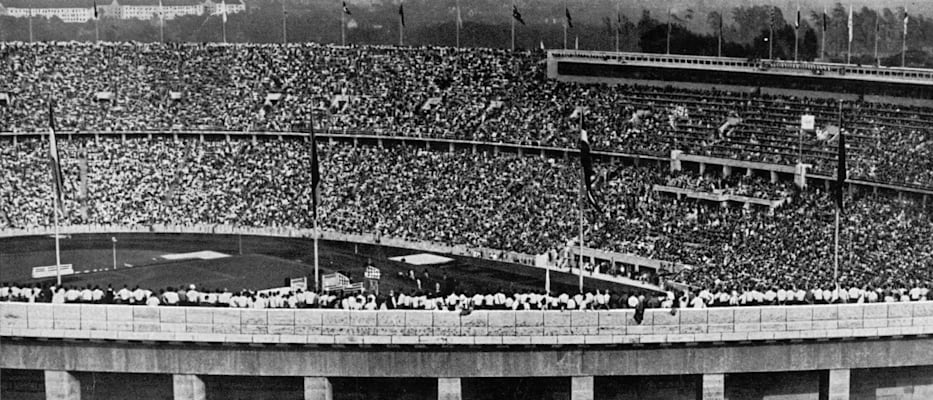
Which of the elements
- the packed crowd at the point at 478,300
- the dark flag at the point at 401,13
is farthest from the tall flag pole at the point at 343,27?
the packed crowd at the point at 478,300

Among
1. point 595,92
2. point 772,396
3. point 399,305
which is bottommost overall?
point 772,396

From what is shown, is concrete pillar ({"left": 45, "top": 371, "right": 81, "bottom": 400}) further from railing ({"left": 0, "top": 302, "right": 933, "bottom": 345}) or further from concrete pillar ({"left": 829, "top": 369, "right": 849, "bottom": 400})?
concrete pillar ({"left": 829, "top": 369, "right": 849, "bottom": 400})

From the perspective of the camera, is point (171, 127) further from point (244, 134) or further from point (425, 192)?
point (425, 192)

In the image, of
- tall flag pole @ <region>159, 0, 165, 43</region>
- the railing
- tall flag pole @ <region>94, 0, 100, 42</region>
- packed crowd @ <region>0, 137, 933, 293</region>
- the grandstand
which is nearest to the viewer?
the railing

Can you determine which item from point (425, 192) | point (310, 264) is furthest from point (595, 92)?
point (310, 264)

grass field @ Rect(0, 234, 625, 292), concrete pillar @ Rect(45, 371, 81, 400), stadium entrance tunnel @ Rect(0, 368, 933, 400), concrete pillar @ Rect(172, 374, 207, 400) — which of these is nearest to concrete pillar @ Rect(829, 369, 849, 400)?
stadium entrance tunnel @ Rect(0, 368, 933, 400)
